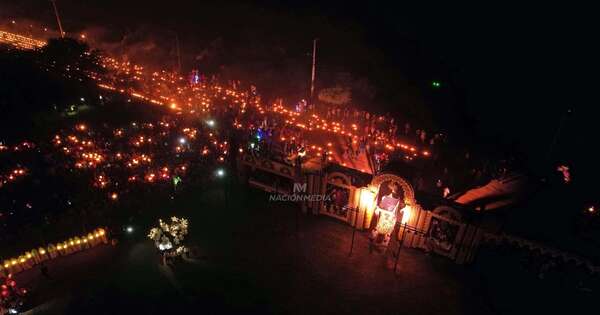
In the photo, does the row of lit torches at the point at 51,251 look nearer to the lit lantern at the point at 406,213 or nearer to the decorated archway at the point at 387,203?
the decorated archway at the point at 387,203

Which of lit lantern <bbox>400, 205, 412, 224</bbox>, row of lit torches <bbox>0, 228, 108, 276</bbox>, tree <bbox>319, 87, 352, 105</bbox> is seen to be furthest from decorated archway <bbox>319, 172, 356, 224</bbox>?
tree <bbox>319, 87, 352, 105</bbox>

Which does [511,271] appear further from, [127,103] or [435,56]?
[127,103]

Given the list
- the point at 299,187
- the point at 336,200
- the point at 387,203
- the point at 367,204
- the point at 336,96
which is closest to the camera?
the point at 387,203

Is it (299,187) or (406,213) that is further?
(299,187)

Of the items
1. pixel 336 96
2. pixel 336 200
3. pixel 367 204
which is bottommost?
pixel 336 200

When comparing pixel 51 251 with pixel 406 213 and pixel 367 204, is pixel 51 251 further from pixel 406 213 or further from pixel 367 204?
pixel 406 213

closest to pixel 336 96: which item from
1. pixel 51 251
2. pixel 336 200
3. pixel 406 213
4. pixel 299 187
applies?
pixel 299 187

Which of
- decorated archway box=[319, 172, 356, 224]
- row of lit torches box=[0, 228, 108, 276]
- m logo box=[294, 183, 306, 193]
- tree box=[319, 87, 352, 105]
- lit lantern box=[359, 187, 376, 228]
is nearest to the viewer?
row of lit torches box=[0, 228, 108, 276]

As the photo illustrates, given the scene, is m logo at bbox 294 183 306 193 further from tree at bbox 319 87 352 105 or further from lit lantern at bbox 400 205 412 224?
tree at bbox 319 87 352 105

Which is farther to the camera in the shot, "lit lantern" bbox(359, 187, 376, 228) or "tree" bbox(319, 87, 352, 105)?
"tree" bbox(319, 87, 352, 105)

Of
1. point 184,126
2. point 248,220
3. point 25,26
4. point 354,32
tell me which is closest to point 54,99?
point 184,126

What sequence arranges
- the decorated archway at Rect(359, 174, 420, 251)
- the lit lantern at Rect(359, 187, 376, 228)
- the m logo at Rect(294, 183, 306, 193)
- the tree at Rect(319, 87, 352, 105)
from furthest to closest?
the tree at Rect(319, 87, 352, 105)
the m logo at Rect(294, 183, 306, 193)
the lit lantern at Rect(359, 187, 376, 228)
the decorated archway at Rect(359, 174, 420, 251)
